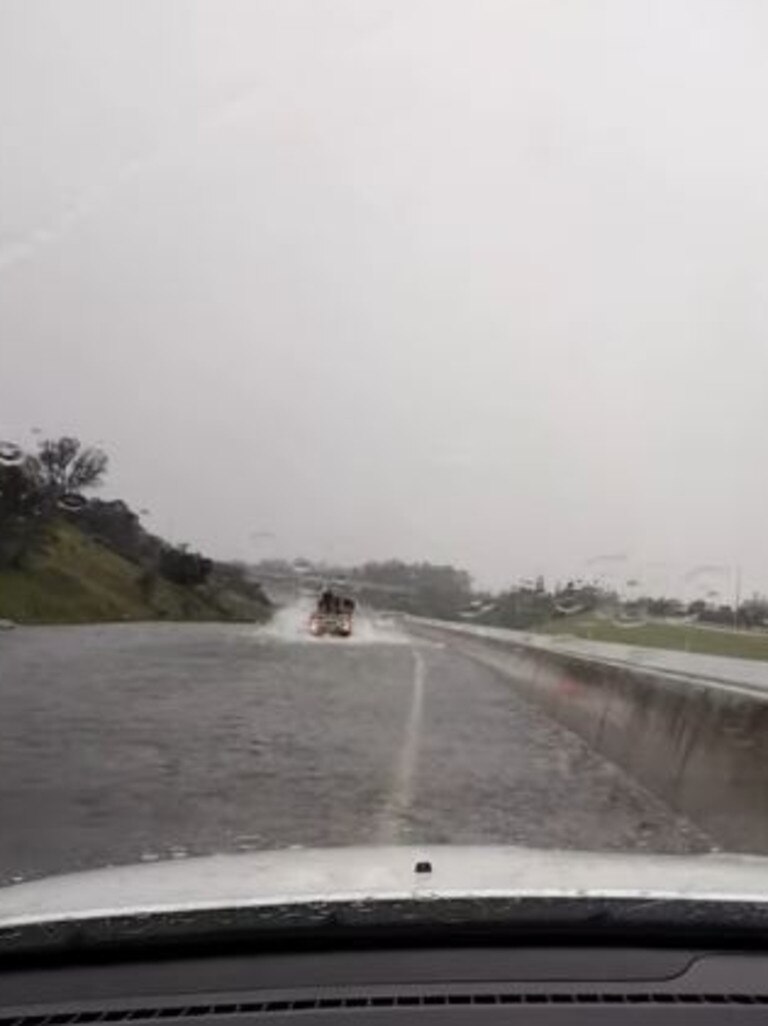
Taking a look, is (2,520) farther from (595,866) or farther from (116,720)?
(595,866)

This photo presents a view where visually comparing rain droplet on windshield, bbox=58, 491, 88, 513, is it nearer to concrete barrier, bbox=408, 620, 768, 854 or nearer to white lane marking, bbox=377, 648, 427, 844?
white lane marking, bbox=377, 648, 427, 844

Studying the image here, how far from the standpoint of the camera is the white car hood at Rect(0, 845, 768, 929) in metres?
4.41

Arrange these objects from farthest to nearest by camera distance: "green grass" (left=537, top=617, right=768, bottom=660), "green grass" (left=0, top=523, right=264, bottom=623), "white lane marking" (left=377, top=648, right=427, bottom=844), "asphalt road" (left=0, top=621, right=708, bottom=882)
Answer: "green grass" (left=0, top=523, right=264, bottom=623) → "green grass" (left=537, top=617, right=768, bottom=660) → "white lane marking" (left=377, top=648, right=427, bottom=844) → "asphalt road" (left=0, top=621, right=708, bottom=882)

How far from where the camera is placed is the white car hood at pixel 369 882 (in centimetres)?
441

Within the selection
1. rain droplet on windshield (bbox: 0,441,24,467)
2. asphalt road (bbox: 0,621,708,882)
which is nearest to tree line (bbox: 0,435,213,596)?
rain droplet on windshield (bbox: 0,441,24,467)

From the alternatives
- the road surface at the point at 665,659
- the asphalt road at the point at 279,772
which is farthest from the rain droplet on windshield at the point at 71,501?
the asphalt road at the point at 279,772

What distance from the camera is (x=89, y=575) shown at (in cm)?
9975

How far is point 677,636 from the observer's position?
51.9m

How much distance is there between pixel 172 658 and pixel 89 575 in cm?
6064

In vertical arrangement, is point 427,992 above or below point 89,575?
below

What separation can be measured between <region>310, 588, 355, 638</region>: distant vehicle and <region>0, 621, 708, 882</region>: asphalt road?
3274 cm

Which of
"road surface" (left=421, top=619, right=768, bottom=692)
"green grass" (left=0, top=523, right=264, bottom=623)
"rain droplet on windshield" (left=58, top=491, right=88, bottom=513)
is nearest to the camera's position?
"road surface" (left=421, top=619, right=768, bottom=692)

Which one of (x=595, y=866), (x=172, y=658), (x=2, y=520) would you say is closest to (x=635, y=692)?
(x=595, y=866)

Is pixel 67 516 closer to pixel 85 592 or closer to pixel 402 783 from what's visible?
pixel 85 592
